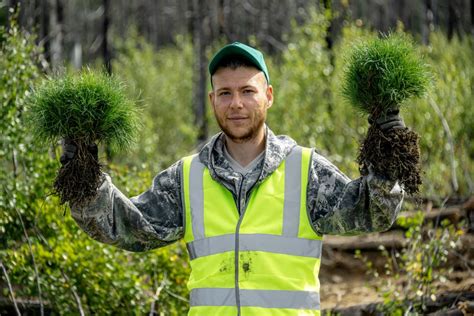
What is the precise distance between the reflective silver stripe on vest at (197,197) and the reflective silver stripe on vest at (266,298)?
27 centimetres

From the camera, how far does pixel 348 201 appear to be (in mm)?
3291

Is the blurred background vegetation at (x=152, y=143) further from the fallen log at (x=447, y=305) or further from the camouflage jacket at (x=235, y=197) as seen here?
the fallen log at (x=447, y=305)

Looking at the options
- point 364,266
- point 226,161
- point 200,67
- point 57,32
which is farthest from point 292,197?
point 57,32

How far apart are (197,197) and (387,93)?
96 centimetres

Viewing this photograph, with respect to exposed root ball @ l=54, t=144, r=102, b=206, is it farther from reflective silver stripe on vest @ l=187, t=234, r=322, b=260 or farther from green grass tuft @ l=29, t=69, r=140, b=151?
reflective silver stripe on vest @ l=187, t=234, r=322, b=260

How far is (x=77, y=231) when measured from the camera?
5.43 m

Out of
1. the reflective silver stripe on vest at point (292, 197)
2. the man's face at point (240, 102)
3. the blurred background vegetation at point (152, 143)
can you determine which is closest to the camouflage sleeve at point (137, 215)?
the blurred background vegetation at point (152, 143)

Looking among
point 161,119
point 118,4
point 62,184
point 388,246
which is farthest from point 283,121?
point 118,4

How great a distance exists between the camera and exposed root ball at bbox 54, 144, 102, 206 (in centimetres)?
323

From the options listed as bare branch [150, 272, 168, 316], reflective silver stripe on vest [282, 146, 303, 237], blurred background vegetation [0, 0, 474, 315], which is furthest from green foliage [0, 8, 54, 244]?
reflective silver stripe on vest [282, 146, 303, 237]

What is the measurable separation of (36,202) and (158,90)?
13205 millimetres

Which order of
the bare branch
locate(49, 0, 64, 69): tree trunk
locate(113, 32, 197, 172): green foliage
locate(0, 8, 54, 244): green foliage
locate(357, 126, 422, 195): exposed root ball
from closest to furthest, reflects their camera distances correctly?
locate(357, 126, 422, 195): exposed root ball
locate(0, 8, 54, 244): green foliage
the bare branch
locate(49, 0, 64, 69): tree trunk
locate(113, 32, 197, 172): green foliage

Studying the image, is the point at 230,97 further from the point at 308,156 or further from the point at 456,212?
the point at 456,212

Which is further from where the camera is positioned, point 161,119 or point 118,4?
point 118,4
